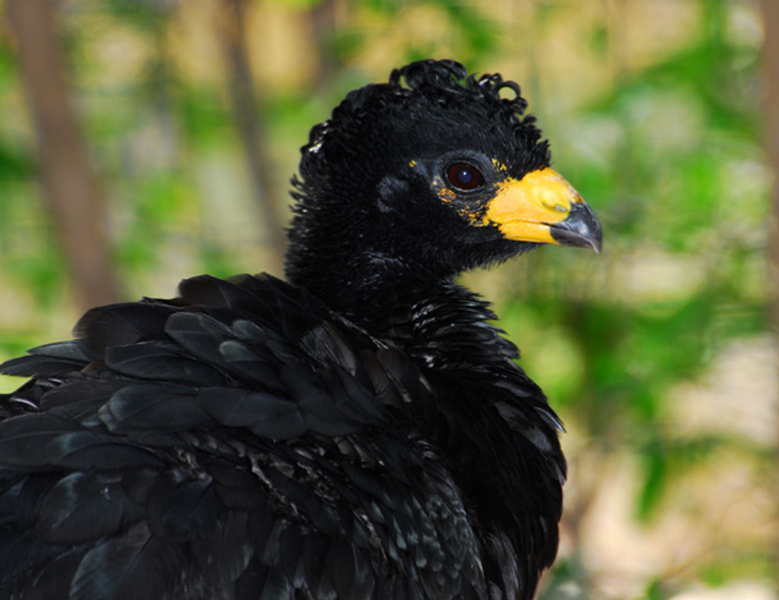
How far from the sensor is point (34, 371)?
2293 millimetres

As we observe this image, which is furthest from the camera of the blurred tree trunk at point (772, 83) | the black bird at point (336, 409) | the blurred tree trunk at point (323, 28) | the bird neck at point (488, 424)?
the blurred tree trunk at point (323, 28)

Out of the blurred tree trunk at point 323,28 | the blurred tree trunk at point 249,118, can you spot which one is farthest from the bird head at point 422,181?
the blurred tree trunk at point 323,28

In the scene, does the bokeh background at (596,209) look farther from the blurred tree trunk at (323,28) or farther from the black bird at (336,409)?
the black bird at (336,409)

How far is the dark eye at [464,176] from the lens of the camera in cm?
276

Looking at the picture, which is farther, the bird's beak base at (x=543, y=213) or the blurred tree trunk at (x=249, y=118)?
the blurred tree trunk at (x=249, y=118)

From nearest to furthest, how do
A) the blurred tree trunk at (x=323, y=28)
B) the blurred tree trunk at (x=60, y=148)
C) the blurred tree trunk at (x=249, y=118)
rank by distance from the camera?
the blurred tree trunk at (x=60, y=148), the blurred tree trunk at (x=249, y=118), the blurred tree trunk at (x=323, y=28)

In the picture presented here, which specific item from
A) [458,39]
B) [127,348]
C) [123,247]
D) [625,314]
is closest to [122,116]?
[123,247]

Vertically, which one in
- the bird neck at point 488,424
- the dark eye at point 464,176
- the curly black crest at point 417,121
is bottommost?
the bird neck at point 488,424

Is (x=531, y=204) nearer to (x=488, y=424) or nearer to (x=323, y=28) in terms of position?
(x=488, y=424)

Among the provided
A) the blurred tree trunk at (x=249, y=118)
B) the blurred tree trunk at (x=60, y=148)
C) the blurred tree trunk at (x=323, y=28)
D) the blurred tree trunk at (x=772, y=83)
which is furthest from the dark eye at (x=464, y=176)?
the blurred tree trunk at (x=323, y=28)

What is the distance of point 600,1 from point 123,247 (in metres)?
2.64

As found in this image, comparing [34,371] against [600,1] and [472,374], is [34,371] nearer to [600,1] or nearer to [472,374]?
[472,374]

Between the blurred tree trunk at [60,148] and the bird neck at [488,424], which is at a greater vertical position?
the blurred tree trunk at [60,148]

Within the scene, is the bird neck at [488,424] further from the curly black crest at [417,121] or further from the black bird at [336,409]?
the curly black crest at [417,121]
